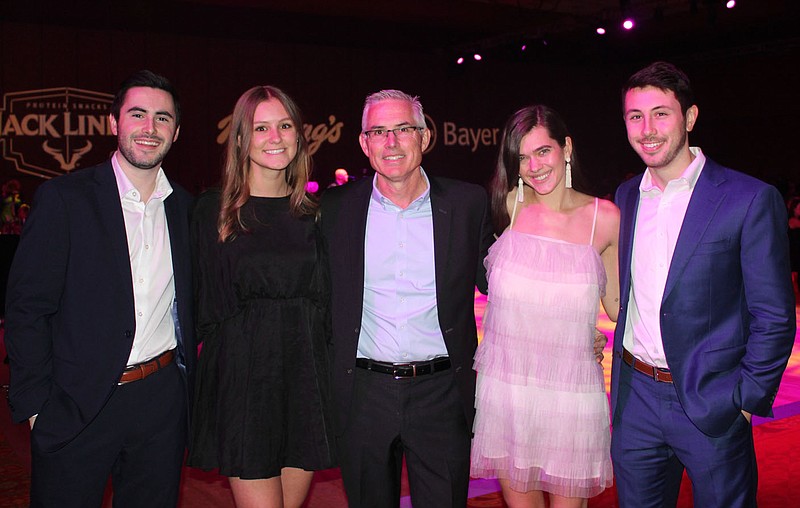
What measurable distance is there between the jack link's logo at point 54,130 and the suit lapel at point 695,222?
39.7ft

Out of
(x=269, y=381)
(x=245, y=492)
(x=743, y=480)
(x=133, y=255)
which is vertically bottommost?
(x=245, y=492)

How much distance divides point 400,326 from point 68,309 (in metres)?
1.11

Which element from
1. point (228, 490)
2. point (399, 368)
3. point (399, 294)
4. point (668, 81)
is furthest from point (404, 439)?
point (228, 490)

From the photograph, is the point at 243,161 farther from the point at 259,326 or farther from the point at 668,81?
the point at 668,81

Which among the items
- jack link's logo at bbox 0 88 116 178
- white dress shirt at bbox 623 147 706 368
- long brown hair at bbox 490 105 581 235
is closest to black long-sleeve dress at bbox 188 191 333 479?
long brown hair at bbox 490 105 581 235

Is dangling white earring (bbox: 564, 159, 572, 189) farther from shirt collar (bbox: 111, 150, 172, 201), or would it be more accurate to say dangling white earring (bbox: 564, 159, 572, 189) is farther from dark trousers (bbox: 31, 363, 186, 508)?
dark trousers (bbox: 31, 363, 186, 508)

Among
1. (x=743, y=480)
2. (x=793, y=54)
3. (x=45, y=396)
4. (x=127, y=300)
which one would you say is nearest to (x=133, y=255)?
(x=127, y=300)

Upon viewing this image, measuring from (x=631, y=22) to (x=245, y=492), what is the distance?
39.6ft

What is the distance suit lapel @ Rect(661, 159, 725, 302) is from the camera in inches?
96.6

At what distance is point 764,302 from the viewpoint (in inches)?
93.0

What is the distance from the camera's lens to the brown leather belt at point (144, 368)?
101 inches

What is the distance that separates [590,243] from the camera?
285cm

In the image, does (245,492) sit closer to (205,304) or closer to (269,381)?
(269,381)

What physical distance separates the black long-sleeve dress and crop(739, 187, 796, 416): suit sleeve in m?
1.42
